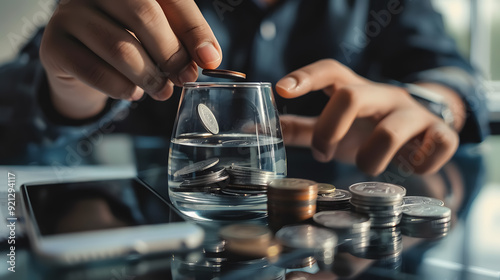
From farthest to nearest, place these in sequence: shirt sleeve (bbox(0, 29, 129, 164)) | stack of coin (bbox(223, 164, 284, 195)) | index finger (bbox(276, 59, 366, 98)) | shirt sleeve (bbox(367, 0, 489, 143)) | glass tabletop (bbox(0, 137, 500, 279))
Answer: shirt sleeve (bbox(367, 0, 489, 143)) < shirt sleeve (bbox(0, 29, 129, 164)) < index finger (bbox(276, 59, 366, 98)) < stack of coin (bbox(223, 164, 284, 195)) < glass tabletop (bbox(0, 137, 500, 279))

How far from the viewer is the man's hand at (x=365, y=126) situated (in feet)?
2.70

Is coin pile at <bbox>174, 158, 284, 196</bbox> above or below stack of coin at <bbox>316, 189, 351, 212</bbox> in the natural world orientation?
above

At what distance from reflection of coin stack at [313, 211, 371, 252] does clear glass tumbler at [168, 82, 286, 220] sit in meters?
0.08

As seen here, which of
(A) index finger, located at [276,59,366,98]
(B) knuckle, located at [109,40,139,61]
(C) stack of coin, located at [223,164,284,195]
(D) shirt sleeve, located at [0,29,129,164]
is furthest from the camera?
(D) shirt sleeve, located at [0,29,129,164]

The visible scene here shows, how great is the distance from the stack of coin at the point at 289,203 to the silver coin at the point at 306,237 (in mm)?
21

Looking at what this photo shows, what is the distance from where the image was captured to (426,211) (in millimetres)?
486

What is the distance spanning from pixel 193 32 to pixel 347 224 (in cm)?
33

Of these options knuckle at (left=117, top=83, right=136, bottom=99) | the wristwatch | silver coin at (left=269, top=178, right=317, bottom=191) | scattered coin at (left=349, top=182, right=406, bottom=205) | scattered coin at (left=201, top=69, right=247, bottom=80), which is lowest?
Answer: scattered coin at (left=349, top=182, right=406, bottom=205)

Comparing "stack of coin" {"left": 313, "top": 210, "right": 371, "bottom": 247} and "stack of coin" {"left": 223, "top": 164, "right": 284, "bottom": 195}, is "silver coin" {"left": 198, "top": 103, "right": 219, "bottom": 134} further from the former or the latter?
"stack of coin" {"left": 313, "top": 210, "right": 371, "bottom": 247}

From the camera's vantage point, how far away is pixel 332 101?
84 cm

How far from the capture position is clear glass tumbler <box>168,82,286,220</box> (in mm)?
438

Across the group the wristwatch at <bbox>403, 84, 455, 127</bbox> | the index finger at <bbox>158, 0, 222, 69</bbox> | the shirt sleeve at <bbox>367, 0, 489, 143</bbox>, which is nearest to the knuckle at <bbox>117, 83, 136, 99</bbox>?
the index finger at <bbox>158, 0, 222, 69</bbox>

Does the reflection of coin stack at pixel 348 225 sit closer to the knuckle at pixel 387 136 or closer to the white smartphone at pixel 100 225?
the white smartphone at pixel 100 225

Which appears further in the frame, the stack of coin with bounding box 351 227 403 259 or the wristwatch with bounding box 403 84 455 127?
the wristwatch with bounding box 403 84 455 127
